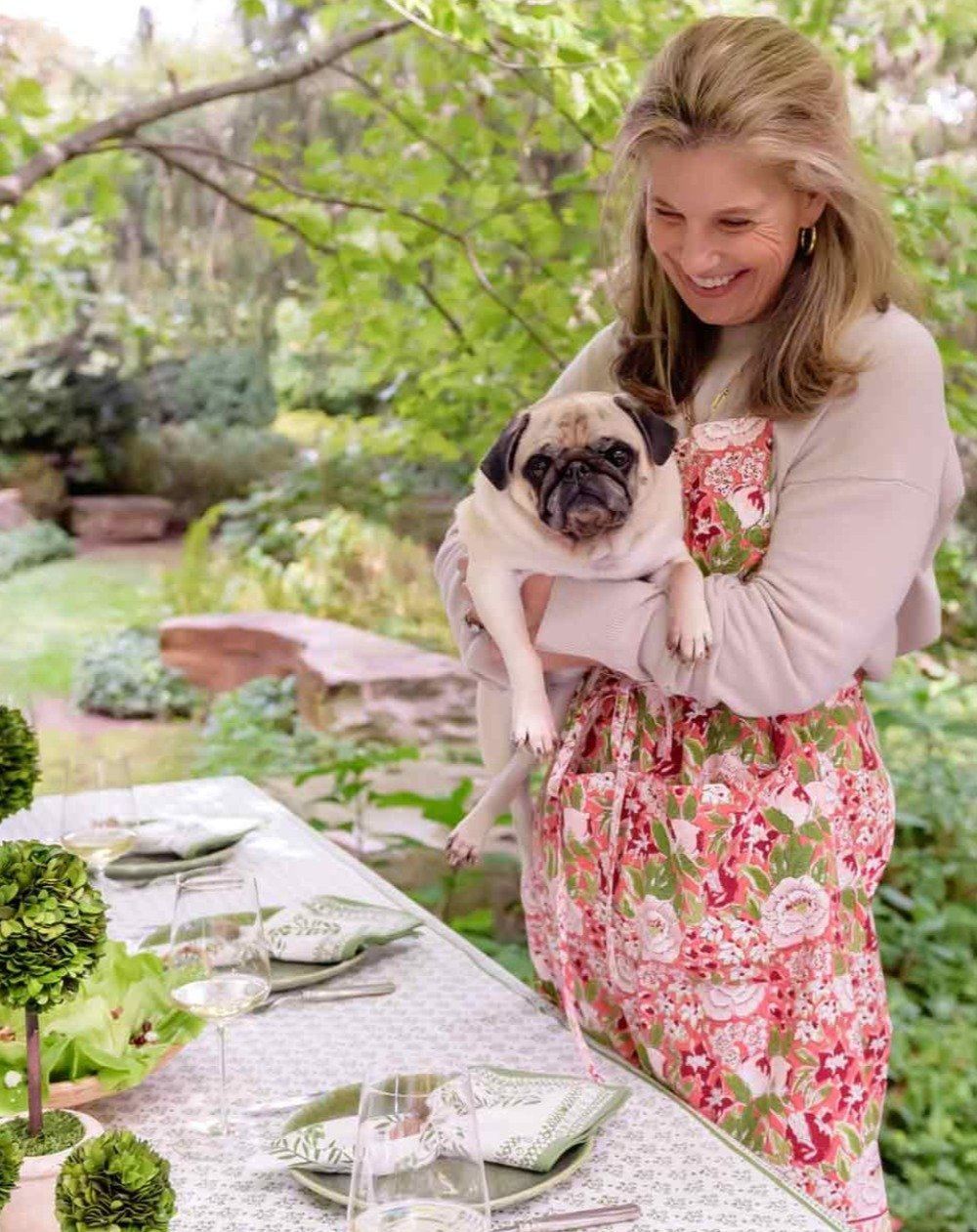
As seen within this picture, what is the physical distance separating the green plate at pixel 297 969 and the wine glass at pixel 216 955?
32cm

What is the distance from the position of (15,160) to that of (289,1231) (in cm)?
439

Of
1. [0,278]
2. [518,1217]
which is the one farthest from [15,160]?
[518,1217]

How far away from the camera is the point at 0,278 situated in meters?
5.38

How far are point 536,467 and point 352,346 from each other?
19.3ft

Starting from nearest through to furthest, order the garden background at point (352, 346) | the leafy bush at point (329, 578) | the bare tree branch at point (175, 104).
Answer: the garden background at point (352, 346)
the bare tree branch at point (175, 104)
the leafy bush at point (329, 578)

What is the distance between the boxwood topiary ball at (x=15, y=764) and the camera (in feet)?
5.98

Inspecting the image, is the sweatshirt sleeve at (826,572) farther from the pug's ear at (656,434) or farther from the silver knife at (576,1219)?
the silver knife at (576,1219)

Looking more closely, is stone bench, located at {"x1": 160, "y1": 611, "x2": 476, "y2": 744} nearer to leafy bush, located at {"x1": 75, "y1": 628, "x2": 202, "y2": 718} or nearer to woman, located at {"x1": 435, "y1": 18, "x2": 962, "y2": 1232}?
leafy bush, located at {"x1": 75, "y1": 628, "x2": 202, "y2": 718}

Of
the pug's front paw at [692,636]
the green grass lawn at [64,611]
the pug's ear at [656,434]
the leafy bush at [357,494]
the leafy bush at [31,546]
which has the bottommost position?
the green grass lawn at [64,611]

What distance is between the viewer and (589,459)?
1.65 m

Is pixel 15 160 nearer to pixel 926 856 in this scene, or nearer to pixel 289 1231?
pixel 926 856

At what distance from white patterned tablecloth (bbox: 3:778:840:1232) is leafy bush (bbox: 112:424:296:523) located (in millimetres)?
7694

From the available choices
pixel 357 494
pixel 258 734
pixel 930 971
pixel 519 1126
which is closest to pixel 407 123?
pixel 930 971

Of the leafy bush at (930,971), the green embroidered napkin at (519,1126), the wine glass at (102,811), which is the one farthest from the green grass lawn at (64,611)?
the green embroidered napkin at (519,1126)
